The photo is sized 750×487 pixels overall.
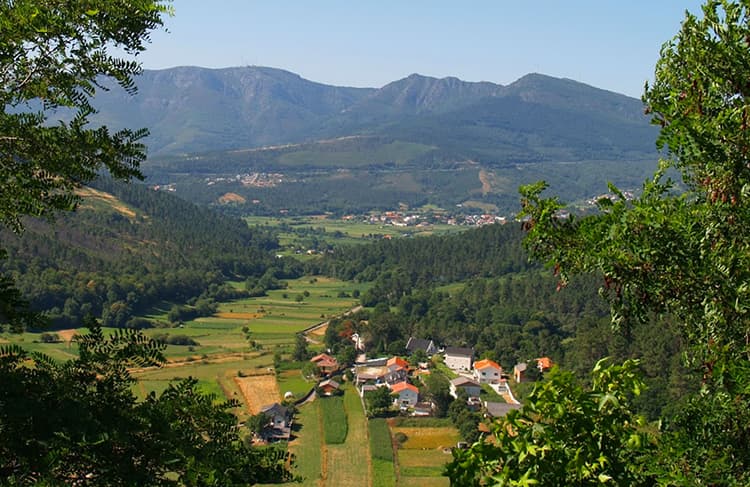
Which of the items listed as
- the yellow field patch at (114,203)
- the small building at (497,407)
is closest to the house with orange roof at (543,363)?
the small building at (497,407)

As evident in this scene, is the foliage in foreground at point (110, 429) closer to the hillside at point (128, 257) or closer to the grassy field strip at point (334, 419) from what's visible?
the grassy field strip at point (334, 419)

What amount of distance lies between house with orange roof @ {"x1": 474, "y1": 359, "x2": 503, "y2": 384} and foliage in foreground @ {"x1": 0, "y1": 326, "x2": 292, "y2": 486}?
95.6 ft

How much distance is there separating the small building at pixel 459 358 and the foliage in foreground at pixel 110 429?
103 feet

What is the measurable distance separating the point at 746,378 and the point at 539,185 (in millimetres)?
1362

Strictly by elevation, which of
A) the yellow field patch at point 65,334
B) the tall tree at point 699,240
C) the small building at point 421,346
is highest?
the tall tree at point 699,240

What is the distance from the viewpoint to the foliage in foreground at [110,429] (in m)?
3.63

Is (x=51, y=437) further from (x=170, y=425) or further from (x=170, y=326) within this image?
(x=170, y=326)

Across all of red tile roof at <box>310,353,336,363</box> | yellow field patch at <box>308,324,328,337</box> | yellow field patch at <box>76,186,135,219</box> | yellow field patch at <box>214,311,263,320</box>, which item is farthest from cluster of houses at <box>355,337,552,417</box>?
yellow field patch at <box>76,186,135,219</box>

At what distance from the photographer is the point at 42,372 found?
13.9ft

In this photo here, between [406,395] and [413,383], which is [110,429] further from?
[413,383]

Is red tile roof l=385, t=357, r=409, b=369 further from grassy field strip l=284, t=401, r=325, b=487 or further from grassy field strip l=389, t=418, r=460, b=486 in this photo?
grassy field strip l=389, t=418, r=460, b=486

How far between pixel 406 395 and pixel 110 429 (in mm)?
25638

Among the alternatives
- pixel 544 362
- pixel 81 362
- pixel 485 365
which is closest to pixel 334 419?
pixel 485 365

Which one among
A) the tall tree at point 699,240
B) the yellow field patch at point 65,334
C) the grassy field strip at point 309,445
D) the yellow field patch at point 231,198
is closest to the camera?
the tall tree at point 699,240
